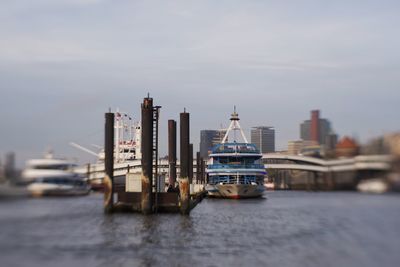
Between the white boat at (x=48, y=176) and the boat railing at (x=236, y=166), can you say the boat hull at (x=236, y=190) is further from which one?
the white boat at (x=48, y=176)

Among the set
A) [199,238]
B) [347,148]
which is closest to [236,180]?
[199,238]

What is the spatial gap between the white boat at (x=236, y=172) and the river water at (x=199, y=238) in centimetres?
6317

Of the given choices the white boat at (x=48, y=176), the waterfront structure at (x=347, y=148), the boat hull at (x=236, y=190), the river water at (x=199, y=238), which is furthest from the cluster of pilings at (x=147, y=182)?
the boat hull at (x=236, y=190)

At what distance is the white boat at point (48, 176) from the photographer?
56.4ft

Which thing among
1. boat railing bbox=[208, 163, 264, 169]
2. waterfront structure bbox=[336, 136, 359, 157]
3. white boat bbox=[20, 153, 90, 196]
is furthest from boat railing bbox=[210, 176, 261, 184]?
waterfront structure bbox=[336, 136, 359, 157]

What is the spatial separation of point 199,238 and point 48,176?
27179 mm

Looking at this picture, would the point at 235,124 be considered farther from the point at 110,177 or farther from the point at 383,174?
the point at 383,174

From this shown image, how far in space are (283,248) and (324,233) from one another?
212 inches

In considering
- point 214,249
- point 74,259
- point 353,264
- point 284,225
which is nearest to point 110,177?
point 284,225

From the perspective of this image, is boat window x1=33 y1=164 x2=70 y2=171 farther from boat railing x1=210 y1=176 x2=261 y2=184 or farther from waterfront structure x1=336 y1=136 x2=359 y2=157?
boat railing x1=210 y1=176 x2=261 y2=184

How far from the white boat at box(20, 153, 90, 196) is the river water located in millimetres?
511

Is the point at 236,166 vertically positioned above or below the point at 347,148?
below

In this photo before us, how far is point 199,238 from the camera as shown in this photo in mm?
45062

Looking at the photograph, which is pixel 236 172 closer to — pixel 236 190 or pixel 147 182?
pixel 236 190
